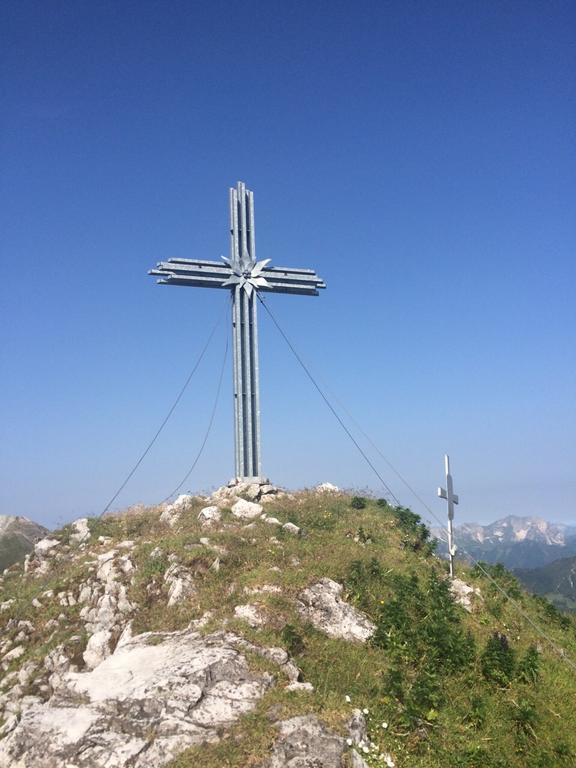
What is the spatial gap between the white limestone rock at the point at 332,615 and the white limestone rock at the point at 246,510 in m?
6.69

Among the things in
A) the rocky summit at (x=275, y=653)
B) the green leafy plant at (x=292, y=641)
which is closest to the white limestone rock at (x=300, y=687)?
the rocky summit at (x=275, y=653)

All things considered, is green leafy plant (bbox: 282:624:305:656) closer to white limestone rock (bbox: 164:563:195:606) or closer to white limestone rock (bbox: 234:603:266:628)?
white limestone rock (bbox: 234:603:266:628)

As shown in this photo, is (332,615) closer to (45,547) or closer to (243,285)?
(45,547)

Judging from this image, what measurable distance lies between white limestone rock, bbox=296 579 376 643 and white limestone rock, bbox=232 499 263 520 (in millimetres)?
6693

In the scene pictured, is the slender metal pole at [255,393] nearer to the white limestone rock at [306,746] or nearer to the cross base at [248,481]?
the cross base at [248,481]

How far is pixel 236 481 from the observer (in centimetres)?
2555

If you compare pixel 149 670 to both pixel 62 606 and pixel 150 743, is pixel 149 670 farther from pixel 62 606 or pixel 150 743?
pixel 62 606

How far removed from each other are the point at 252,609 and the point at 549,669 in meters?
7.76

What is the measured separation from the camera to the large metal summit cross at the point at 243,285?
2573 cm

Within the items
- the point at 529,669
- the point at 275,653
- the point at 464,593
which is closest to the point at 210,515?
the point at 464,593

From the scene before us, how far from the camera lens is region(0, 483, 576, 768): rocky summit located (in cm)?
1041

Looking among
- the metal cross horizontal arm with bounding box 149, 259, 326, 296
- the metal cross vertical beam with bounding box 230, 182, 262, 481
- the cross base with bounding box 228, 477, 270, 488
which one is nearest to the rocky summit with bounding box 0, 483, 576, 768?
the cross base with bounding box 228, 477, 270, 488

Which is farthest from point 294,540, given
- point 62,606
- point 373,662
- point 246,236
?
point 246,236

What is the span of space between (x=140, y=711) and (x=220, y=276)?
758 inches
